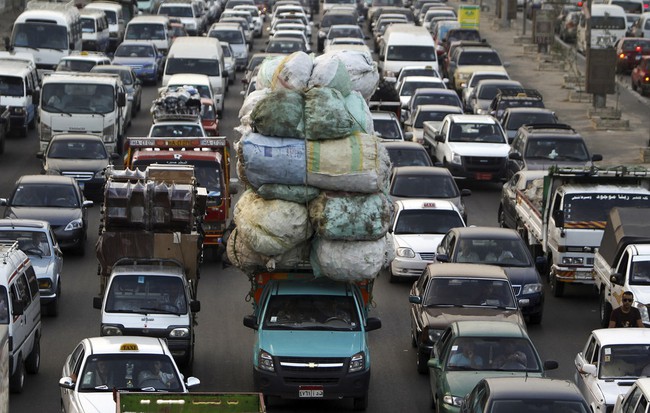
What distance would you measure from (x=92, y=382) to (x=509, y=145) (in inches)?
845

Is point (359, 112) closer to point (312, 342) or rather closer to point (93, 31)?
point (312, 342)

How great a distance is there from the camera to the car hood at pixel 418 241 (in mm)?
28562

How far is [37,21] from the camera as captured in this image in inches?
2030

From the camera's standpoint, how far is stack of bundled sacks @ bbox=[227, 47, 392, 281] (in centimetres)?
2070

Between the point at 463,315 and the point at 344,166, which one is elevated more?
the point at 344,166

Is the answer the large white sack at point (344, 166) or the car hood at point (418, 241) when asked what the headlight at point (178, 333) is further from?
the car hood at point (418, 241)

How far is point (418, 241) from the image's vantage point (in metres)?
28.8

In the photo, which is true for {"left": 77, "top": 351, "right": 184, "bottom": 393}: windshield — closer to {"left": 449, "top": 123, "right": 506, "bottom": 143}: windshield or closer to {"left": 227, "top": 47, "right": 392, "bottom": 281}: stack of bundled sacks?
{"left": 227, "top": 47, "right": 392, "bottom": 281}: stack of bundled sacks

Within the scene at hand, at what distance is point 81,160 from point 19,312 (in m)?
14.5

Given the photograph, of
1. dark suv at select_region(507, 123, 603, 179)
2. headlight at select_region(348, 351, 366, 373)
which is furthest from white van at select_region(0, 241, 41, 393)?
dark suv at select_region(507, 123, 603, 179)

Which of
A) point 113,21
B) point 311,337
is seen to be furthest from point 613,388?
point 113,21

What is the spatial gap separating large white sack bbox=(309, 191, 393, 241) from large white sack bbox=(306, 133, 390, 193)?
0.13 metres

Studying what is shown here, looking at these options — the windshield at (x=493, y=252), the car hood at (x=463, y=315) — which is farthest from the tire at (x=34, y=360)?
the windshield at (x=493, y=252)

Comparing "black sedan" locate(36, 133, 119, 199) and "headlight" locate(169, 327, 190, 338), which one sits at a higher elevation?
"headlight" locate(169, 327, 190, 338)
